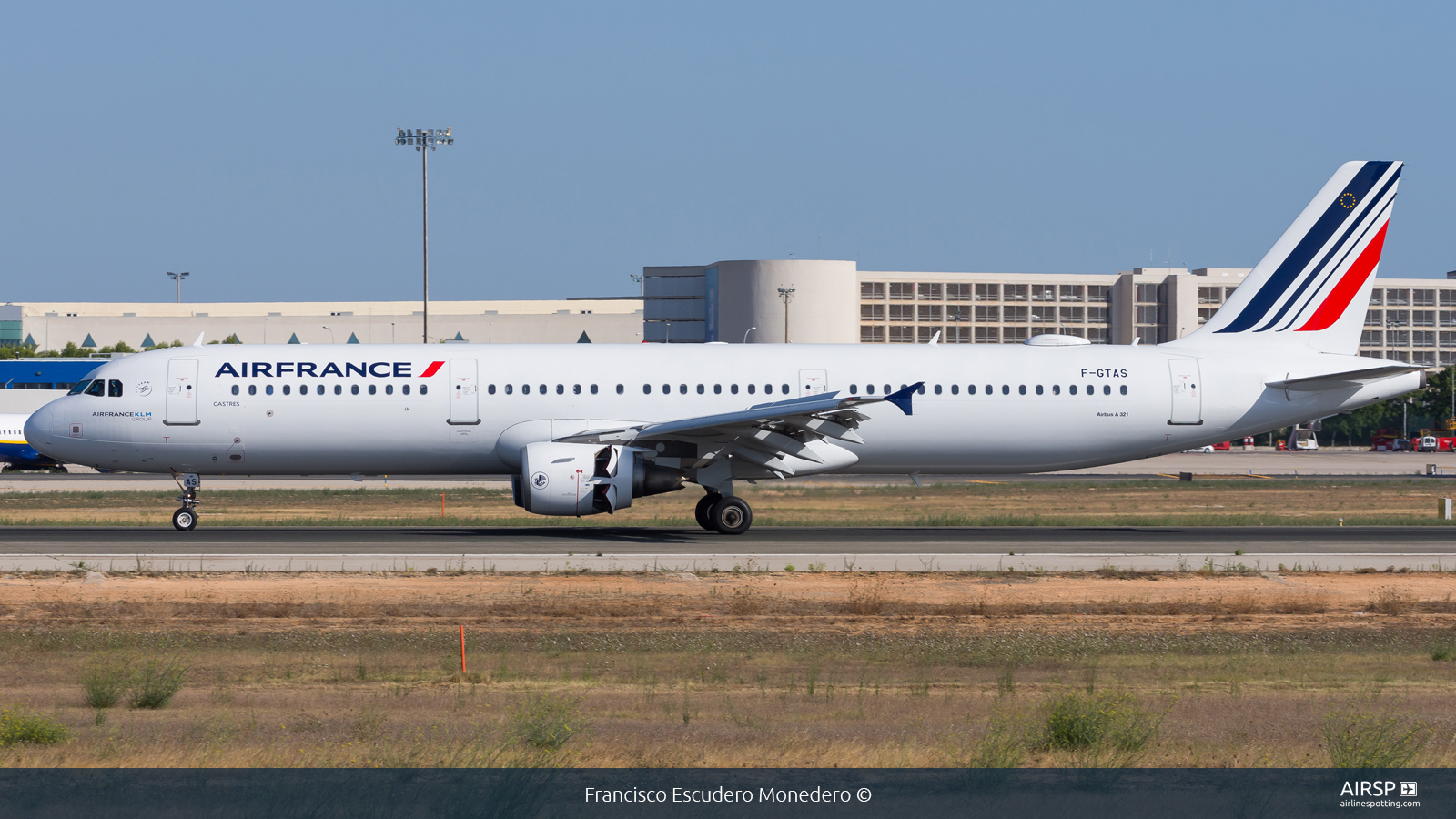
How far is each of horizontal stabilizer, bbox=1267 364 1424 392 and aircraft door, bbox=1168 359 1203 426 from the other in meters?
1.88

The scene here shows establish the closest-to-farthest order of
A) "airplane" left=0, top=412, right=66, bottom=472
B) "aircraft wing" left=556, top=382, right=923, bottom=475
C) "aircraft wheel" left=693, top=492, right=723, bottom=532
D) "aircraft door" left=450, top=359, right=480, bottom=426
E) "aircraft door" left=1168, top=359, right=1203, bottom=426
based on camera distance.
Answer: "aircraft wing" left=556, top=382, right=923, bottom=475 → "aircraft door" left=450, top=359, right=480, bottom=426 → "aircraft wheel" left=693, top=492, right=723, bottom=532 → "aircraft door" left=1168, top=359, right=1203, bottom=426 → "airplane" left=0, top=412, right=66, bottom=472

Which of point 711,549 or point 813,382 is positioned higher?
point 813,382

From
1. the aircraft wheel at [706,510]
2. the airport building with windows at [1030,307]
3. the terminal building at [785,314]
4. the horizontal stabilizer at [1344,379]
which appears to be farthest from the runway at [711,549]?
the airport building with windows at [1030,307]

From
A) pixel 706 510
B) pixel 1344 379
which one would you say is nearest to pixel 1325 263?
pixel 1344 379

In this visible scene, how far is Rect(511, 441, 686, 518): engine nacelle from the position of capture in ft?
93.0

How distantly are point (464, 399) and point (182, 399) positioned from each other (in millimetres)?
6580

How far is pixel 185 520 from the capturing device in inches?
1197

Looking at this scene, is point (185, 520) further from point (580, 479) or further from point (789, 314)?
point (789, 314)

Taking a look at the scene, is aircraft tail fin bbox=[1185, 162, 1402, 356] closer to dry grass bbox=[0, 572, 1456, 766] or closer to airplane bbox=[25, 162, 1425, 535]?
airplane bbox=[25, 162, 1425, 535]

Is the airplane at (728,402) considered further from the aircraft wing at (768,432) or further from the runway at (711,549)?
the runway at (711,549)

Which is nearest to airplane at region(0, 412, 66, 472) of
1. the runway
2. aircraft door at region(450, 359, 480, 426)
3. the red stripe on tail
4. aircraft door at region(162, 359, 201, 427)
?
the runway

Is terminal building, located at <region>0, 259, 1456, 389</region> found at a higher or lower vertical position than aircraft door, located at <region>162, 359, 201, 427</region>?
higher

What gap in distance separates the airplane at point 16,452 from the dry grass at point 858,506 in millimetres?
27770

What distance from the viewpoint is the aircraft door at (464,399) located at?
3048 cm
